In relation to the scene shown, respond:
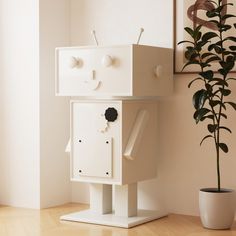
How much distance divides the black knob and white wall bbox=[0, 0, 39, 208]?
74 centimetres

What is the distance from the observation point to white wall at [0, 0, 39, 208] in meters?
4.52

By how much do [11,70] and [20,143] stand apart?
0.54m

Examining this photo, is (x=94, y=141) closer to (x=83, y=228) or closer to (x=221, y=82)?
(x=83, y=228)

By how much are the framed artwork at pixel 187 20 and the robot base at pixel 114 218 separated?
98 cm

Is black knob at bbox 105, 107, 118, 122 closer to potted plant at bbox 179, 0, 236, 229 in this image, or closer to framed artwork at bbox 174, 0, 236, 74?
potted plant at bbox 179, 0, 236, 229

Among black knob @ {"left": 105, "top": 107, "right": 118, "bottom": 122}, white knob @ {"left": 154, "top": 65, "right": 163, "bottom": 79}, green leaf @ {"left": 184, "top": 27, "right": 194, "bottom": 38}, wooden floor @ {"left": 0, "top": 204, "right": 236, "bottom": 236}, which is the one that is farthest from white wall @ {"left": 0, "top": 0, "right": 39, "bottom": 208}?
green leaf @ {"left": 184, "top": 27, "right": 194, "bottom": 38}

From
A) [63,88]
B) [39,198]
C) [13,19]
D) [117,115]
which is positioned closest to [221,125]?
[117,115]

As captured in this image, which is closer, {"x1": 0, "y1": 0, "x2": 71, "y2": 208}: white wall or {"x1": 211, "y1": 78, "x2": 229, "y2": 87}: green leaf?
{"x1": 211, "y1": 78, "x2": 229, "y2": 87}: green leaf

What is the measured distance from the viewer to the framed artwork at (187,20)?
13.6 ft

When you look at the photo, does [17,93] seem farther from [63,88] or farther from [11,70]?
[63,88]

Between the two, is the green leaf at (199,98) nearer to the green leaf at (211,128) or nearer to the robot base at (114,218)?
the green leaf at (211,128)

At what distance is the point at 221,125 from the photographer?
418cm

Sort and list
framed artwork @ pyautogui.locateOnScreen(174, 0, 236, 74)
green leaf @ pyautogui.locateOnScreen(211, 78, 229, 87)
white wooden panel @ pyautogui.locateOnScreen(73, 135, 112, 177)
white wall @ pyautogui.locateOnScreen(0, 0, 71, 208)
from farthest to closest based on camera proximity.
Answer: white wall @ pyautogui.locateOnScreen(0, 0, 71, 208), framed artwork @ pyautogui.locateOnScreen(174, 0, 236, 74), white wooden panel @ pyautogui.locateOnScreen(73, 135, 112, 177), green leaf @ pyautogui.locateOnScreen(211, 78, 229, 87)

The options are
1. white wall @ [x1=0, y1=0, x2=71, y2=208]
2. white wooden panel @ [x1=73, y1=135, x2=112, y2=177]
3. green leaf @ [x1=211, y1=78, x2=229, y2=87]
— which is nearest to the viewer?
green leaf @ [x1=211, y1=78, x2=229, y2=87]
